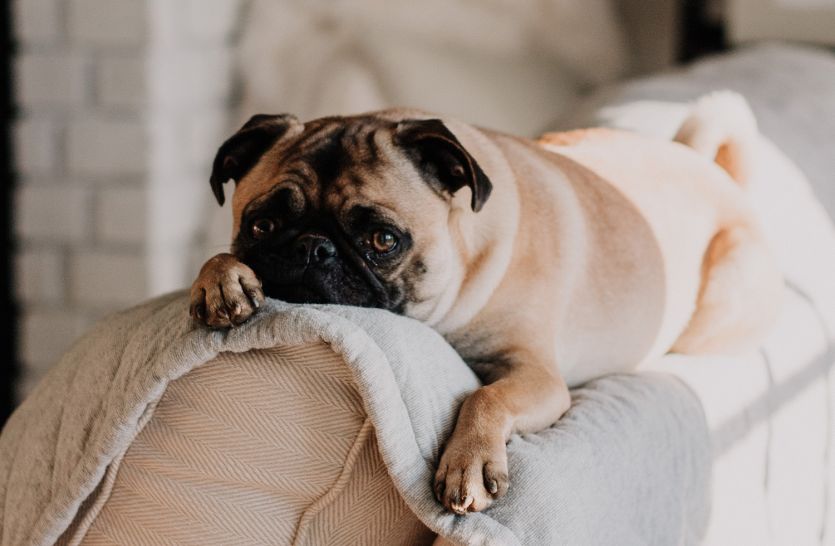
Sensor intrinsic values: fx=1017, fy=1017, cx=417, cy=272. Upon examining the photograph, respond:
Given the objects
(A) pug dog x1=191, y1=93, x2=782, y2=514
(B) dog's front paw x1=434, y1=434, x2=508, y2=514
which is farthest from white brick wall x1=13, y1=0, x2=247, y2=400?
(B) dog's front paw x1=434, y1=434, x2=508, y2=514

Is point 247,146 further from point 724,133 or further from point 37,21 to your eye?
point 37,21

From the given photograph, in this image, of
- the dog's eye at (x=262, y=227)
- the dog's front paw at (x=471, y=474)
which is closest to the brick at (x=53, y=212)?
the dog's eye at (x=262, y=227)

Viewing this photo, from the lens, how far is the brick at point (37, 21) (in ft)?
9.27

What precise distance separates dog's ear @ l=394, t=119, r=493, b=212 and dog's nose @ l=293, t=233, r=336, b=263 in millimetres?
200

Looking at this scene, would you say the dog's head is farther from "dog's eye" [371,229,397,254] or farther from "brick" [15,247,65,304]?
"brick" [15,247,65,304]

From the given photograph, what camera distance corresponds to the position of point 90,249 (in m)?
2.95

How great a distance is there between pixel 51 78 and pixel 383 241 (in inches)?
72.0

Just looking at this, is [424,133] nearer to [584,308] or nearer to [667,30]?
[584,308]

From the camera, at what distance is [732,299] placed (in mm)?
1929

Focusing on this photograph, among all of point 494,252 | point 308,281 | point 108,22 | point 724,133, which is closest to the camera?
point 308,281


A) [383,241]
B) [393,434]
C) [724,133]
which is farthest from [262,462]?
[724,133]

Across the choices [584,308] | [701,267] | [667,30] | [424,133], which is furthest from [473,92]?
[424,133]

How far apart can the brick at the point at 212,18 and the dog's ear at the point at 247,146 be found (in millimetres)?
1486

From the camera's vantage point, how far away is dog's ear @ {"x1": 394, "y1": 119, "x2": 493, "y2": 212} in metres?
1.37
